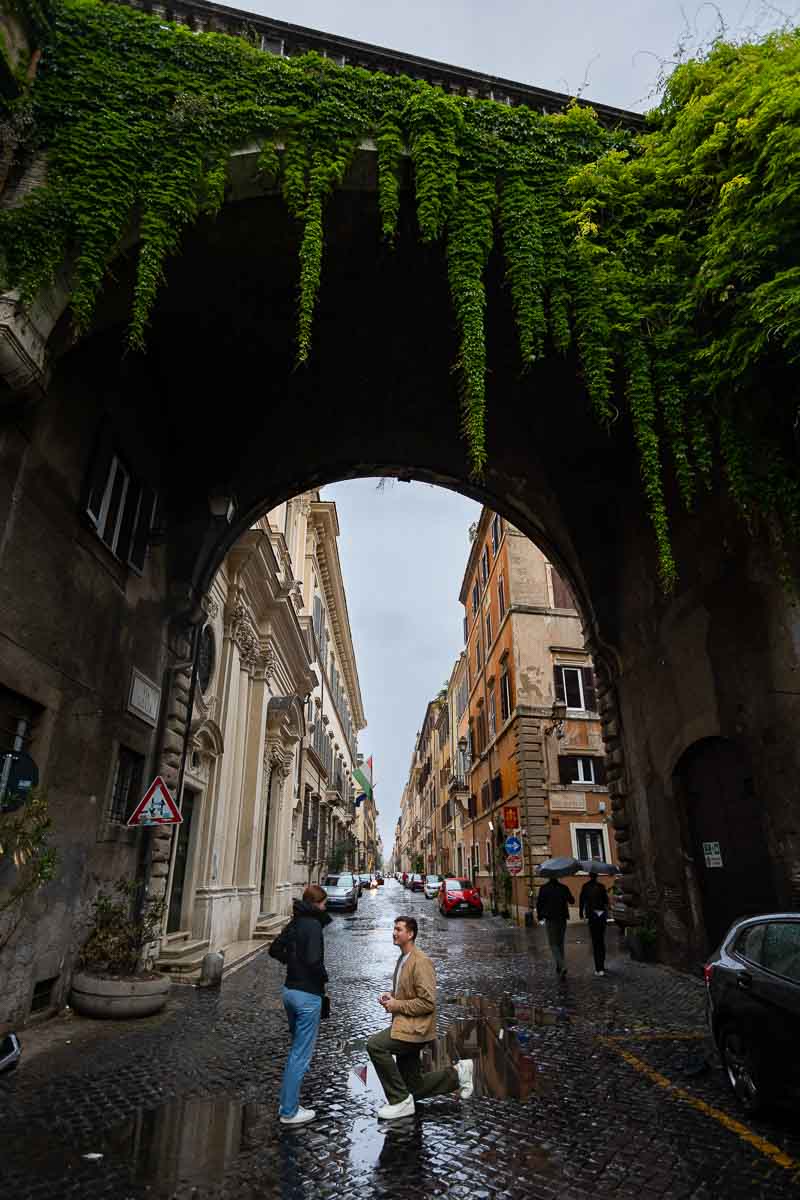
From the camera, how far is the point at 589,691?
25.2m

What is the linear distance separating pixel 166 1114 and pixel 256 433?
11.0 metres

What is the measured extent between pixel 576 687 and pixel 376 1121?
21601 mm

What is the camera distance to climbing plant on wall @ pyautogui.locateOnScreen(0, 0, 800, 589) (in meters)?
7.30

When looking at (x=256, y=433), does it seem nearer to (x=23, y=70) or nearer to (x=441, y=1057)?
(x=23, y=70)

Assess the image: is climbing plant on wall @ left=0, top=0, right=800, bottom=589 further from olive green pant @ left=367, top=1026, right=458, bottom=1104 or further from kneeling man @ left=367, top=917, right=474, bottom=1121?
olive green pant @ left=367, top=1026, right=458, bottom=1104

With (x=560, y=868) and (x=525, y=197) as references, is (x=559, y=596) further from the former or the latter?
(x=525, y=197)

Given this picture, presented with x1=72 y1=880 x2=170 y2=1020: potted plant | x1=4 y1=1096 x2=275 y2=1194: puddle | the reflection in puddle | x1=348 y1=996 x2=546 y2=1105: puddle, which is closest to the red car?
x1=348 y1=996 x2=546 y2=1105: puddle

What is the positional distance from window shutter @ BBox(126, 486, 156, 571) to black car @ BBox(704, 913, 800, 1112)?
29.3 feet

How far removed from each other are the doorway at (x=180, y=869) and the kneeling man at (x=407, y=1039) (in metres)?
8.77

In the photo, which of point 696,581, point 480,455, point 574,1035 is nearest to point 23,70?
point 480,455

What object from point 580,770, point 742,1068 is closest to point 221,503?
point 742,1068

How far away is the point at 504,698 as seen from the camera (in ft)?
90.7

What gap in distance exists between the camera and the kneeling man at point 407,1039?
4738 mm

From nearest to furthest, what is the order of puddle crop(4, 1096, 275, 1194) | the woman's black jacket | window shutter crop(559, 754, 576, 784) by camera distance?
puddle crop(4, 1096, 275, 1194) < the woman's black jacket < window shutter crop(559, 754, 576, 784)
